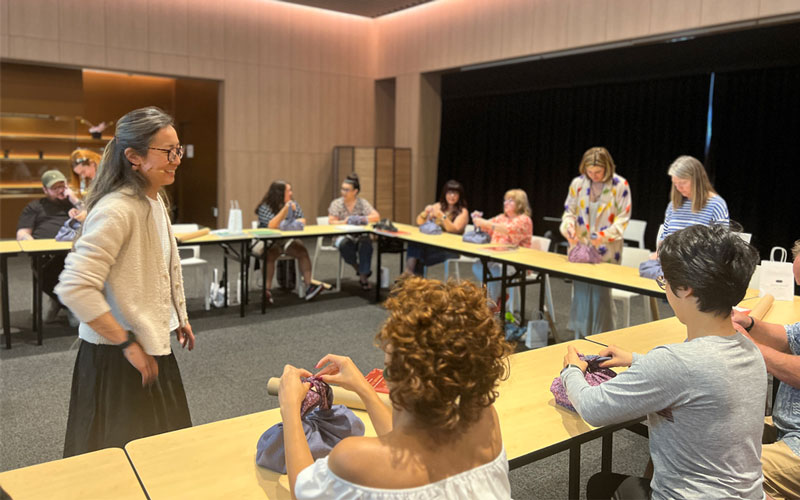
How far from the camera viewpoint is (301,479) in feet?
3.46

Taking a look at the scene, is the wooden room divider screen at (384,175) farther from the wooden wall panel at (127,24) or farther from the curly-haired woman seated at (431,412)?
the curly-haired woman seated at (431,412)

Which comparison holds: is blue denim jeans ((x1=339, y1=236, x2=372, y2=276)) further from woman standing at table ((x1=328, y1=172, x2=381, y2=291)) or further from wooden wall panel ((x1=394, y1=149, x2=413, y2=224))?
wooden wall panel ((x1=394, y1=149, x2=413, y2=224))

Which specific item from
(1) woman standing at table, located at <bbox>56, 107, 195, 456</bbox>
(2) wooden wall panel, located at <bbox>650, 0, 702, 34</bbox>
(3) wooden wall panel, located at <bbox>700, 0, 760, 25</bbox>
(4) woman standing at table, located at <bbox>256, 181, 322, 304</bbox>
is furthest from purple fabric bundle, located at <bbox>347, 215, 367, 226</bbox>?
(1) woman standing at table, located at <bbox>56, 107, 195, 456</bbox>

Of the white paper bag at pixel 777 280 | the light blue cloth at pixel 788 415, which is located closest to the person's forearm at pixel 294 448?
the light blue cloth at pixel 788 415

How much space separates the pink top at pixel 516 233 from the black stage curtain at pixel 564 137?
140 inches

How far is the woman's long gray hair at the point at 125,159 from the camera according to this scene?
180 centimetres

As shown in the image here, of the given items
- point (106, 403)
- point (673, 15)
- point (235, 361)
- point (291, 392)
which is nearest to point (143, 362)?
point (106, 403)

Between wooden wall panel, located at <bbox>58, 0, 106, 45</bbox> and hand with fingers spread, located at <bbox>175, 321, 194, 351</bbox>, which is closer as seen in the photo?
hand with fingers spread, located at <bbox>175, 321, 194, 351</bbox>

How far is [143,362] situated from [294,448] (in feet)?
2.72

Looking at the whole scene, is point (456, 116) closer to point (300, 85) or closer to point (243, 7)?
point (300, 85)

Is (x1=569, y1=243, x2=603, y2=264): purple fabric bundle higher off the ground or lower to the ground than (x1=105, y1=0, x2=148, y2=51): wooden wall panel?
lower

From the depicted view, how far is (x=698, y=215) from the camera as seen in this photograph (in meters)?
3.73

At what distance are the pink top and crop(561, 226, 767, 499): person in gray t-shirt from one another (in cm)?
373

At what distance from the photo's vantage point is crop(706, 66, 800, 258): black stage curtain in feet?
22.0
